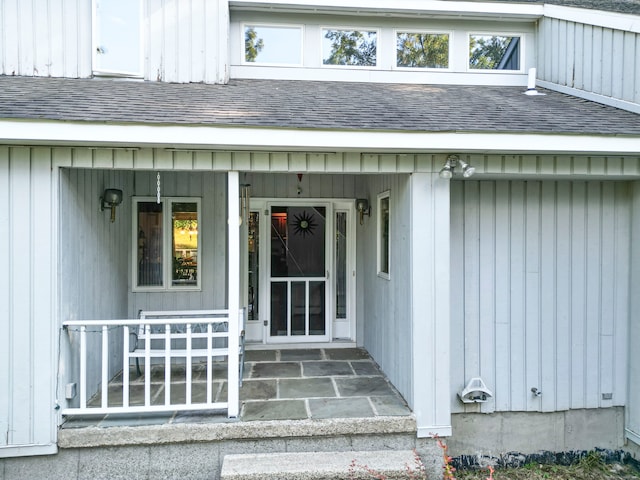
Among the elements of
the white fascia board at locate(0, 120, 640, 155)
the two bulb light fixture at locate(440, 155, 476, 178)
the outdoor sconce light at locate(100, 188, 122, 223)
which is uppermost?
the white fascia board at locate(0, 120, 640, 155)

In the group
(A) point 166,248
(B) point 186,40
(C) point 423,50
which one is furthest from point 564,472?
(B) point 186,40

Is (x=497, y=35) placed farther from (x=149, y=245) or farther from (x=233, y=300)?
(x=149, y=245)

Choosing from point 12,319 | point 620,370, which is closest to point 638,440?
point 620,370

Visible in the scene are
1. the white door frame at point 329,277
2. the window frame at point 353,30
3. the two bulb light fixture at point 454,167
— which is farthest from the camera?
the white door frame at point 329,277

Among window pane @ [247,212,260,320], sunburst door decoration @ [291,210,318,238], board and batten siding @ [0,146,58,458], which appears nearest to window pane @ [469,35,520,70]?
sunburst door decoration @ [291,210,318,238]

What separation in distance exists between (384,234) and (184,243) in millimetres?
2479

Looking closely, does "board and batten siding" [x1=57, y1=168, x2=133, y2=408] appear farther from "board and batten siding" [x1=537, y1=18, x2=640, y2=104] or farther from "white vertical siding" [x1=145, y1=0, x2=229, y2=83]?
"board and batten siding" [x1=537, y1=18, x2=640, y2=104]

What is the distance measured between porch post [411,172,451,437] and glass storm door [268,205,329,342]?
2378 millimetres

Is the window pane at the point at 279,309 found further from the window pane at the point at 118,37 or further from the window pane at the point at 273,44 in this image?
the window pane at the point at 118,37

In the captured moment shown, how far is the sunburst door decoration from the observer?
5945 mm

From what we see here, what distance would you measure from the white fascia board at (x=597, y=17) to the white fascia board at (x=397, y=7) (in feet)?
A: 0.82

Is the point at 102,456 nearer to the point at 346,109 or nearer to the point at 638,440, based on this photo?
the point at 346,109

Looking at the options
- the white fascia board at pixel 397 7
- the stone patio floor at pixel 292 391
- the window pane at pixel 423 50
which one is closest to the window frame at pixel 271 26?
the white fascia board at pixel 397 7

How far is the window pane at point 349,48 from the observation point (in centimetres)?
545
